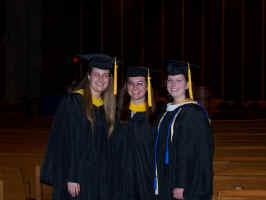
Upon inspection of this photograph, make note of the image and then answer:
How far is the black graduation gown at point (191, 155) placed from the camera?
2123 millimetres

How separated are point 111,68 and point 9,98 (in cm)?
893

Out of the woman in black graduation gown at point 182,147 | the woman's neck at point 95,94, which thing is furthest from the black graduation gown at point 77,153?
the woman in black graduation gown at point 182,147

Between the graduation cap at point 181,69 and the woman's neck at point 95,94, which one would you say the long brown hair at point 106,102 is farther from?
the graduation cap at point 181,69

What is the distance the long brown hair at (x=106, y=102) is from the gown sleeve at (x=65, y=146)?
0.06 metres

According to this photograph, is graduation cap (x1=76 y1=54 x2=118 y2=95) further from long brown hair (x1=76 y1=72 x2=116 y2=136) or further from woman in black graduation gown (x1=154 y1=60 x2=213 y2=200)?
woman in black graduation gown (x1=154 y1=60 x2=213 y2=200)

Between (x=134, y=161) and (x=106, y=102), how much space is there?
0.53 meters

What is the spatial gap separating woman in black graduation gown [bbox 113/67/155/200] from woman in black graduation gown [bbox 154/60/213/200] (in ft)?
0.60

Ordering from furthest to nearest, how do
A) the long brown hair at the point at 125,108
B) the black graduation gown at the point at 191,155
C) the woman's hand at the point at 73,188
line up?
the long brown hair at the point at 125,108
the woman's hand at the point at 73,188
the black graduation gown at the point at 191,155

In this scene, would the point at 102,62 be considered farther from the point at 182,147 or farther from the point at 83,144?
the point at 182,147

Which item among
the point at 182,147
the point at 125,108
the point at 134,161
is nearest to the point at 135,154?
the point at 134,161

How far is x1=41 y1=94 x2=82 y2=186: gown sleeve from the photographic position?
91.4 inches

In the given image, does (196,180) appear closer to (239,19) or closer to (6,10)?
(6,10)

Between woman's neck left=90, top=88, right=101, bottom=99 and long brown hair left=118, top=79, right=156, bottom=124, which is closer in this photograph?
woman's neck left=90, top=88, right=101, bottom=99

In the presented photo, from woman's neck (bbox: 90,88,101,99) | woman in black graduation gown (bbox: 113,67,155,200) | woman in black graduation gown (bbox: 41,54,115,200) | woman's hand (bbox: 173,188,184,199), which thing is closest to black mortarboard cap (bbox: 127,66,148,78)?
woman in black graduation gown (bbox: 113,67,155,200)
